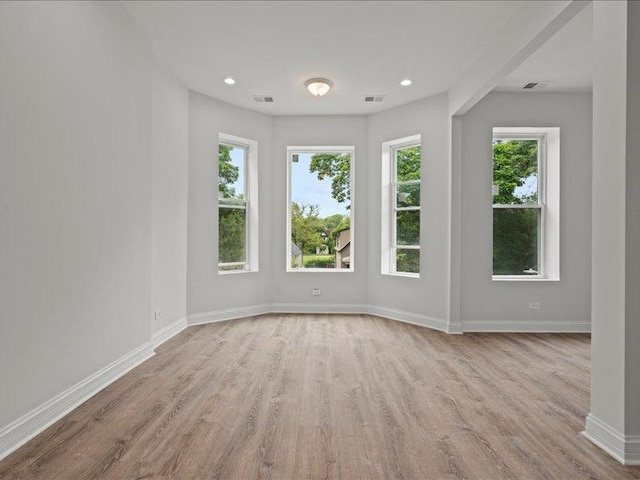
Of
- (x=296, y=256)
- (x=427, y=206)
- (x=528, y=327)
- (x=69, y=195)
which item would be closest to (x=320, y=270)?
(x=296, y=256)

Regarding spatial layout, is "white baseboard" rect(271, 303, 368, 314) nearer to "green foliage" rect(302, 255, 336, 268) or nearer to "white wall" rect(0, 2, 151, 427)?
"green foliage" rect(302, 255, 336, 268)

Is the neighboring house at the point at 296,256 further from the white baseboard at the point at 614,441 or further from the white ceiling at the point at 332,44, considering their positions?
the white baseboard at the point at 614,441

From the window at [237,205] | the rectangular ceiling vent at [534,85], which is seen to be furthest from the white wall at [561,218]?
the window at [237,205]

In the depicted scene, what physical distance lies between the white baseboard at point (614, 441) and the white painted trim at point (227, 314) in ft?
13.6

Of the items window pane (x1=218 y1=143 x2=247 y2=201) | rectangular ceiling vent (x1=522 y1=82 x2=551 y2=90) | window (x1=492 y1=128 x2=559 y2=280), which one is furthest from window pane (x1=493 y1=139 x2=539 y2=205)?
window pane (x1=218 y1=143 x2=247 y2=201)

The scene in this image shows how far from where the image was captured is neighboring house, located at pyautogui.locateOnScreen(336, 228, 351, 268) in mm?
5887

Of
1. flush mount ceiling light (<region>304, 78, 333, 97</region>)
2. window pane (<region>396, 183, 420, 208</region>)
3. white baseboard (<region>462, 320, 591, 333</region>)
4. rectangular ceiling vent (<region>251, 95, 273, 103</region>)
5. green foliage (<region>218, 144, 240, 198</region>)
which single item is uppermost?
rectangular ceiling vent (<region>251, 95, 273, 103</region>)

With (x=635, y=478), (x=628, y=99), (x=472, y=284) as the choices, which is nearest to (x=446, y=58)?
(x=628, y=99)

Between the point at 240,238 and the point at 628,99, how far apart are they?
4602 mm

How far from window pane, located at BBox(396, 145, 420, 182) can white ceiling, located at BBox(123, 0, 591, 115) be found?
30.3 inches

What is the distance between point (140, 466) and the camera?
1906 mm

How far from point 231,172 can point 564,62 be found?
13.7 feet

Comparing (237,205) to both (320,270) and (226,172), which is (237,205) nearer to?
(226,172)

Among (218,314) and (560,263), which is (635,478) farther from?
(218,314)
